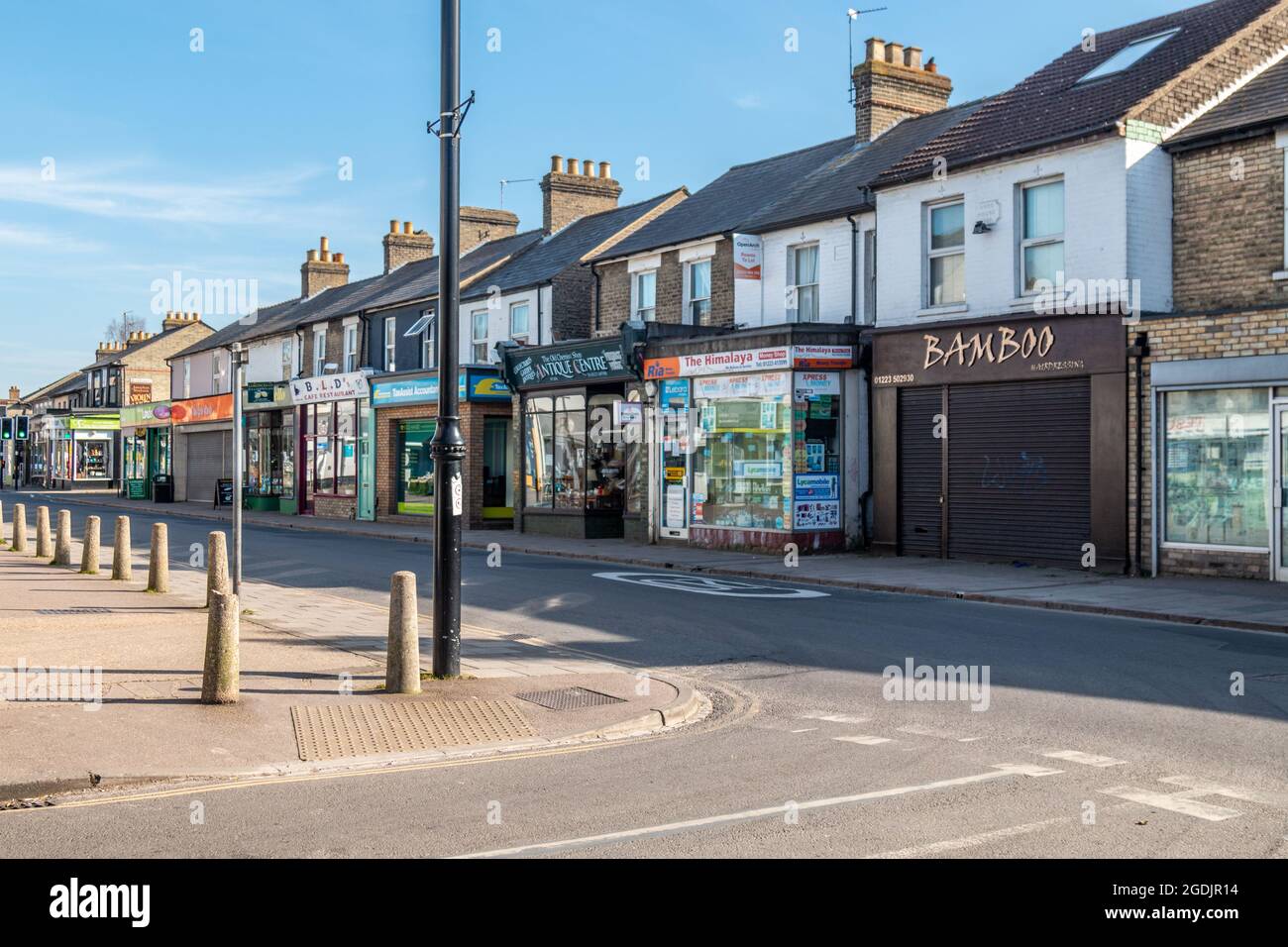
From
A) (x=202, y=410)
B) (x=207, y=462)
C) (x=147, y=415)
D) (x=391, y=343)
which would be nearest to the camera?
(x=391, y=343)

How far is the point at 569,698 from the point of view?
30.8ft

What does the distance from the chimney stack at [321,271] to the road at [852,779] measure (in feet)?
138

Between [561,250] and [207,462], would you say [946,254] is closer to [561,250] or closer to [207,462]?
[561,250]

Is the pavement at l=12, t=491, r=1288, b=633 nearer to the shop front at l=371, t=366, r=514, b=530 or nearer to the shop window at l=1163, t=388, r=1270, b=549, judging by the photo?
the shop window at l=1163, t=388, r=1270, b=549

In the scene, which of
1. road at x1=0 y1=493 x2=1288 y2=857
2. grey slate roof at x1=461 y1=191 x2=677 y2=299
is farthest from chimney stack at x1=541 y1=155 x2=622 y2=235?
road at x1=0 y1=493 x2=1288 y2=857

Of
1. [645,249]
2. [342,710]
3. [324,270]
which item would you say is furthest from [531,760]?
[324,270]

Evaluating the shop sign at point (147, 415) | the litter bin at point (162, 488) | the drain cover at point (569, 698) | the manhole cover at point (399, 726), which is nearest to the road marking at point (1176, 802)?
the manhole cover at point (399, 726)

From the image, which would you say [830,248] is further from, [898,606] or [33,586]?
[33,586]

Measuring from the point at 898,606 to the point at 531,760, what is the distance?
8.57m

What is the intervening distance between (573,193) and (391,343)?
728 cm

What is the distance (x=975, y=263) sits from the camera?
800 inches

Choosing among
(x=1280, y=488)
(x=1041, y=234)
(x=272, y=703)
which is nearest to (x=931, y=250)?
(x=1041, y=234)

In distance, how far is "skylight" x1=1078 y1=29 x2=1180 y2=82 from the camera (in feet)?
67.8

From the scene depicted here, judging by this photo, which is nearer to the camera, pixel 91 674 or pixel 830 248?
pixel 91 674
